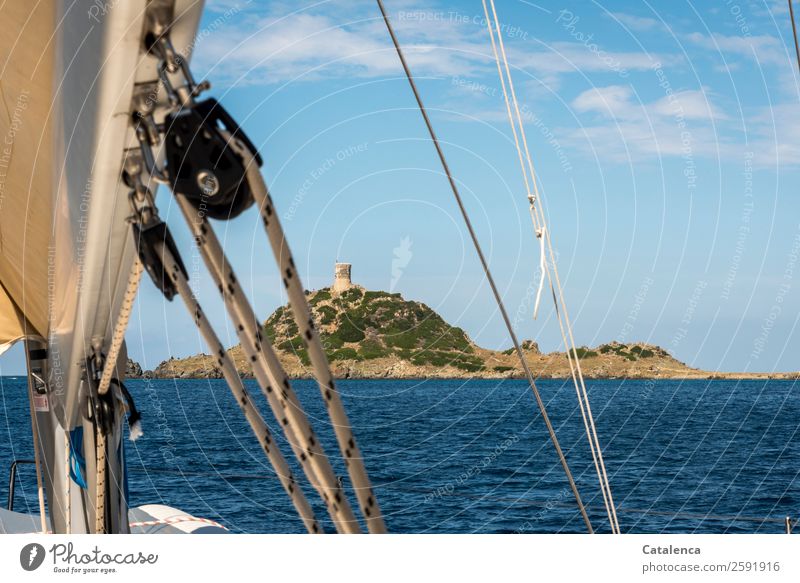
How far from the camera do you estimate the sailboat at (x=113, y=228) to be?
275cm

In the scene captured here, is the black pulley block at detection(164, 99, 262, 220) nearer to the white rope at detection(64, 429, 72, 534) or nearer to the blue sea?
the white rope at detection(64, 429, 72, 534)

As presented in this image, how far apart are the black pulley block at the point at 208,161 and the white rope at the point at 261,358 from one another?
9 centimetres

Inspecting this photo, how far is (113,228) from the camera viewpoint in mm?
3463

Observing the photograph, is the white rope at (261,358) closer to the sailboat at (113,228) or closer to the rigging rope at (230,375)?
the sailboat at (113,228)

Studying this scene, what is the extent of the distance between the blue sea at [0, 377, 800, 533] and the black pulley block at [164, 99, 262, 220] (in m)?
4.09

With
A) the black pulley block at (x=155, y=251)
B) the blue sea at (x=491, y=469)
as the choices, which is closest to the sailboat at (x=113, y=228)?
the black pulley block at (x=155, y=251)

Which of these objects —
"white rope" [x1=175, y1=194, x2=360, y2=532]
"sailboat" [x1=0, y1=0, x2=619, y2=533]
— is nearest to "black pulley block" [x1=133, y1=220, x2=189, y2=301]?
"sailboat" [x1=0, y1=0, x2=619, y2=533]
